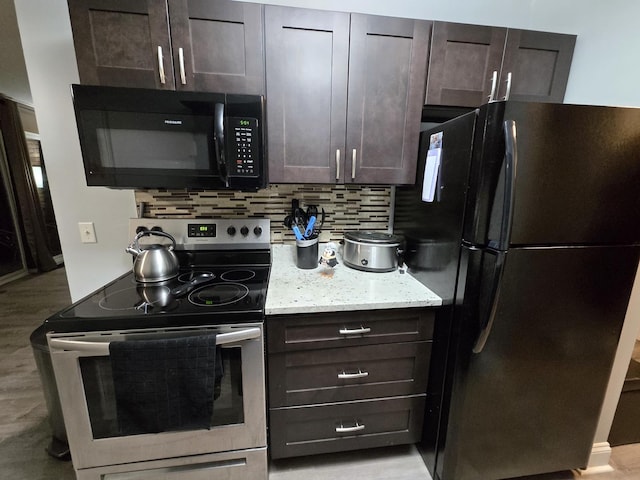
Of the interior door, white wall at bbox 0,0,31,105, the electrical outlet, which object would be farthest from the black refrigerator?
the interior door

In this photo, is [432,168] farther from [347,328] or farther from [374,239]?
[347,328]

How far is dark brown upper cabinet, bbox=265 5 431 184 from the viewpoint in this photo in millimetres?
1163

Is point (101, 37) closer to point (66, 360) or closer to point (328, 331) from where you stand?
point (66, 360)

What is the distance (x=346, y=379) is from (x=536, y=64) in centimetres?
172

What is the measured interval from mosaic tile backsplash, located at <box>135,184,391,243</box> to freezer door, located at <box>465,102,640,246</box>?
0.76 metres

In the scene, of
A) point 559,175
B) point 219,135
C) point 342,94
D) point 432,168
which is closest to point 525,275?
point 559,175

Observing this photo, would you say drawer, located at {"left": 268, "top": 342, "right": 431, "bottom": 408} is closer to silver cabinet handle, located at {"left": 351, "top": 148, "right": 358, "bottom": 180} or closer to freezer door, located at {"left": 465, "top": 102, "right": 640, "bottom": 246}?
freezer door, located at {"left": 465, "top": 102, "right": 640, "bottom": 246}

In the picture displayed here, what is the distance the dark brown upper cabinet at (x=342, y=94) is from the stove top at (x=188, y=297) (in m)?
0.51

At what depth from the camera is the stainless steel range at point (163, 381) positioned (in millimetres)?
925

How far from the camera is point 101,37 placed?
1072mm

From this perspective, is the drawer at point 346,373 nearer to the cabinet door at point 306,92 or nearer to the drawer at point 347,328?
the drawer at point 347,328

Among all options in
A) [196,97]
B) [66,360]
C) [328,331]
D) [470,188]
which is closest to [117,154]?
[196,97]

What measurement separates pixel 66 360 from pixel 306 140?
124 cm

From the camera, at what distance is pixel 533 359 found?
1069 mm
